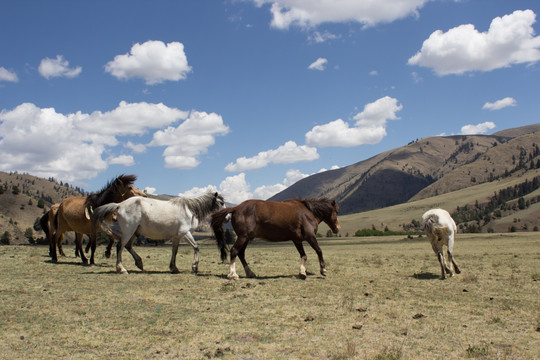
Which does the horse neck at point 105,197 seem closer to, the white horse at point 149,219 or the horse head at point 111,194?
the horse head at point 111,194

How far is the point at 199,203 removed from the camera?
14938 mm

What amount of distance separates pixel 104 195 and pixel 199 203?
3.97 metres

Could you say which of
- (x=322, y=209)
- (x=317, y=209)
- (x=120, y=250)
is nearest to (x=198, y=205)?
(x=120, y=250)

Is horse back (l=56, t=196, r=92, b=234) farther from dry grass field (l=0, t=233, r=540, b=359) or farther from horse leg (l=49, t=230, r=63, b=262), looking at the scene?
dry grass field (l=0, t=233, r=540, b=359)

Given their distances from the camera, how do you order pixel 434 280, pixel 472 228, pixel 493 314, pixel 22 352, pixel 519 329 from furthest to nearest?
pixel 472 228 < pixel 434 280 < pixel 493 314 < pixel 519 329 < pixel 22 352

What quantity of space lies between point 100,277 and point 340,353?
907 centimetres

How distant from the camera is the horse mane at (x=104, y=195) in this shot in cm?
1591

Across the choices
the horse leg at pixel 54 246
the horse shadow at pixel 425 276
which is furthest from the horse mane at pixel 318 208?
the horse leg at pixel 54 246

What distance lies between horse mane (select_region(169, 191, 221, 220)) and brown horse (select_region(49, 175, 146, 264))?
2727 mm

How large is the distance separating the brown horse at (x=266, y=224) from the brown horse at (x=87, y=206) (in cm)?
425

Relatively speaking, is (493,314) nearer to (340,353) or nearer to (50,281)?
(340,353)

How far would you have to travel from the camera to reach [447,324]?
7.99 m

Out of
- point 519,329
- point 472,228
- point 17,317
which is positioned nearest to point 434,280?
point 519,329

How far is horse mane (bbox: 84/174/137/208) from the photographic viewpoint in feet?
52.2
